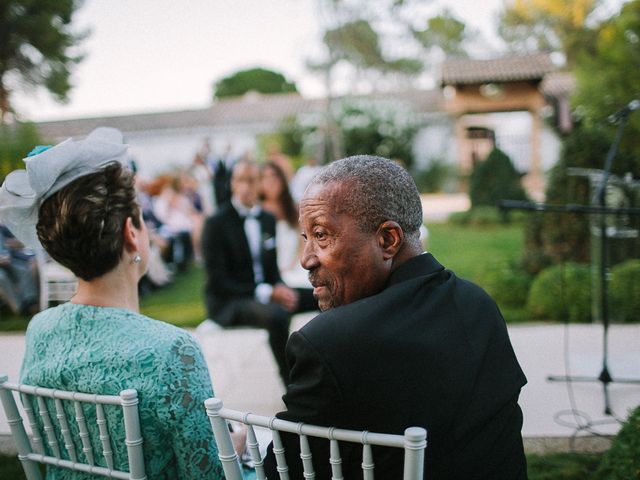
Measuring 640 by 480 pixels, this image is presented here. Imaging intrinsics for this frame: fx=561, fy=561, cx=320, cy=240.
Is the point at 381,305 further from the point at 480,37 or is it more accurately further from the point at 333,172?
the point at 480,37

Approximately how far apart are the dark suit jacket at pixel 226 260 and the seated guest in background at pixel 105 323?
84.9 inches

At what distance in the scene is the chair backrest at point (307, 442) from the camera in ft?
3.29

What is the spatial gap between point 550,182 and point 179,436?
19.0ft

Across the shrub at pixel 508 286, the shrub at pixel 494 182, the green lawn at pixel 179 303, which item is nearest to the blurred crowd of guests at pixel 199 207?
the green lawn at pixel 179 303

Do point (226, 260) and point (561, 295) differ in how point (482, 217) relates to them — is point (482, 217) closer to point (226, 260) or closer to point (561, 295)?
point (561, 295)

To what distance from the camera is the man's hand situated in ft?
13.1

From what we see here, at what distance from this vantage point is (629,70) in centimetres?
320

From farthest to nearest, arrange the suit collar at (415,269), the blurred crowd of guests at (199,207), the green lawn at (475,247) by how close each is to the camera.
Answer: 1. the green lawn at (475,247)
2. the blurred crowd of guests at (199,207)
3. the suit collar at (415,269)

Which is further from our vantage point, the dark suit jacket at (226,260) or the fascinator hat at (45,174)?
the dark suit jacket at (226,260)

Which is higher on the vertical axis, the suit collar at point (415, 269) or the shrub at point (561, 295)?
the suit collar at point (415, 269)

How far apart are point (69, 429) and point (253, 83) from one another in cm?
5596

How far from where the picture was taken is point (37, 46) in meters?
3.07

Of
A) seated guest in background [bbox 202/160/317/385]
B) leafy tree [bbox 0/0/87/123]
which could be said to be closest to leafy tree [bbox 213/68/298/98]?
seated guest in background [bbox 202/160/317/385]

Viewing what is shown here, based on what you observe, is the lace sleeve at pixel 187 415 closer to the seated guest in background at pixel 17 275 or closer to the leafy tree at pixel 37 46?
the leafy tree at pixel 37 46
